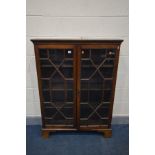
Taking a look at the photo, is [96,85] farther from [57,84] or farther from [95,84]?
[57,84]

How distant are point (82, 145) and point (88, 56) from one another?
106 cm

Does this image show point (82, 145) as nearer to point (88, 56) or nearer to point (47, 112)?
point (47, 112)

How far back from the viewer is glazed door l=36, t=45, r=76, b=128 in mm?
2586

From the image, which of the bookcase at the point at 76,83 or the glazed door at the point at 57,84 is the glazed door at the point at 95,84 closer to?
the bookcase at the point at 76,83

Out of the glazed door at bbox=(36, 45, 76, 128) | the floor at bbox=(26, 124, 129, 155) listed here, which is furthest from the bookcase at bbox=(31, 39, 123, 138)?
the floor at bbox=(26, 124, 129, 155)

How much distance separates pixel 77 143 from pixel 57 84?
0.75 meters

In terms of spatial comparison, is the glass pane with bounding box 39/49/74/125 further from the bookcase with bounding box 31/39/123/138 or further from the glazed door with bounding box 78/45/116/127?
the glazed door with bounding box 78/45/116/127

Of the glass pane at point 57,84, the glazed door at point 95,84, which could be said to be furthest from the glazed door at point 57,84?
the glazed door at point 95,84

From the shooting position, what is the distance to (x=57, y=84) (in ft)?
8.84

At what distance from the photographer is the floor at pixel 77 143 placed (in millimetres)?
2416
